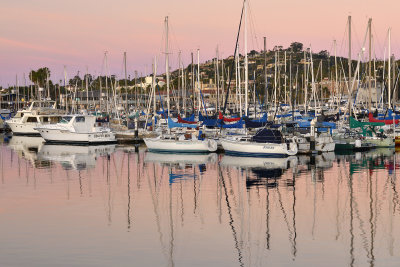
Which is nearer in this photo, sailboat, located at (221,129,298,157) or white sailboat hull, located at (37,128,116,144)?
sailboat, located at (221,129,298,157)

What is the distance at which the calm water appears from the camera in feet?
58.9

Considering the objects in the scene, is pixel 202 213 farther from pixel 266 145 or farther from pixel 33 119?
pixel 33 119

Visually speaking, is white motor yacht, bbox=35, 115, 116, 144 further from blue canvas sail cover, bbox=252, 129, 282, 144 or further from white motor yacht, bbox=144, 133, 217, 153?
blue canvas sail cover, bbox=252, 129, 282, 144

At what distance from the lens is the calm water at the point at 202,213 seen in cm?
1794

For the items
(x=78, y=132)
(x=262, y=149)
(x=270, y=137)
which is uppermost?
(x=78, y=132)

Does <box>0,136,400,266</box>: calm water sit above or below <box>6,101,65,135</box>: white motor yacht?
below

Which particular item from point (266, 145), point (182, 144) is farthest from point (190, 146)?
point (266, 145)

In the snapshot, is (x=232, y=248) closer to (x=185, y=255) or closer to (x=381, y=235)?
(x=185, y=255)

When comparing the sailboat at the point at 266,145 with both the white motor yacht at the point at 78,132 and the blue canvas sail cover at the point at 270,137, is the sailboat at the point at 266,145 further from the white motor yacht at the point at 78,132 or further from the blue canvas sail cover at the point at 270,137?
the white motor yacht at the point at 78,132

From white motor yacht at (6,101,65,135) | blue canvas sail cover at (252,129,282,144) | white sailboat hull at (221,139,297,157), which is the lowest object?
white sailboat hull at (221,139,297,157)

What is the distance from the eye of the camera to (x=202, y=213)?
24062mm

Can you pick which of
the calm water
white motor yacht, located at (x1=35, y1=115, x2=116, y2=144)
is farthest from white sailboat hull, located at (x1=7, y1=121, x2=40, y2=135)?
A: the calm water

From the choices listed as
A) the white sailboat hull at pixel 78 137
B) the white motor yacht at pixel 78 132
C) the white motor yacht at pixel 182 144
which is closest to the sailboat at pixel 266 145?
the white motor yacht at pixel 182 144

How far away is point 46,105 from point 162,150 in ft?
118
